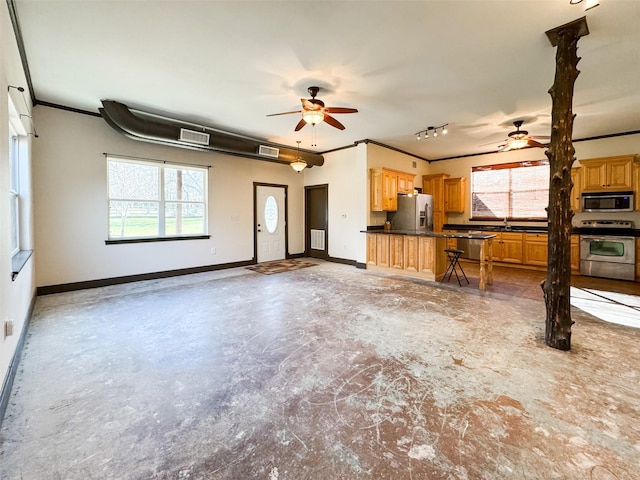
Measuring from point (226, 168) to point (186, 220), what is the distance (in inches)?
57.2

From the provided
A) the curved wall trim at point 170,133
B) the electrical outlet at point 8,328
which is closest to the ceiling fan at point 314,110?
the curved wall trim at point 170,133

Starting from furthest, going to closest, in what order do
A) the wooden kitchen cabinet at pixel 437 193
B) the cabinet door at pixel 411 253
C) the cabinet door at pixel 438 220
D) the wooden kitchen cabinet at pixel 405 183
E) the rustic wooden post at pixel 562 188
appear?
1. the cabinet door at pixel 438 220
2. the wooden kitchen cabinet at pixel 437 193
3. the wooden kitchen cabinet at pixel 405 183
4. the cabinet door at pixel 411 253
5. the rustic wooden post at pixel 562 188

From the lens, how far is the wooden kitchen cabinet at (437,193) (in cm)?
809

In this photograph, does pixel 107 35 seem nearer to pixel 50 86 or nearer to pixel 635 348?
pixel 50 86

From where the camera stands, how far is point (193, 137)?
4.93 m

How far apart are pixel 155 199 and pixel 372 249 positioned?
4.50 metres

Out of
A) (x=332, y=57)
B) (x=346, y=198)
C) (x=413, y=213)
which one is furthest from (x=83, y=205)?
(x=413, y=213)

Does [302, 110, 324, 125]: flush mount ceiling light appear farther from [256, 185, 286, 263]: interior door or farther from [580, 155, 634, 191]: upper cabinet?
[580, 155, 634, 191]: upper cabinet

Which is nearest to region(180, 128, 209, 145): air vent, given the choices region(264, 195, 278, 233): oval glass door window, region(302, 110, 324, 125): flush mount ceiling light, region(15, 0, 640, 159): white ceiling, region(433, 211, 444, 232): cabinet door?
region(15, 0, 640, 159): white ceiling

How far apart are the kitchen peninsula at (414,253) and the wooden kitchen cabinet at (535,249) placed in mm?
1799

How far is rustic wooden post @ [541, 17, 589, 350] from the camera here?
105 inches

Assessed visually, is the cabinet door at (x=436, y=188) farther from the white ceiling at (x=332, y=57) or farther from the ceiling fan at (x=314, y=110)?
the ceiling fan at (x=314, y=110)

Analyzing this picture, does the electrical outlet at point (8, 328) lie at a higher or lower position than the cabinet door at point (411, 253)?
lower

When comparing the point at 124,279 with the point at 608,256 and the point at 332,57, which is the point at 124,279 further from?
the point at 608,256
